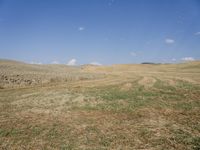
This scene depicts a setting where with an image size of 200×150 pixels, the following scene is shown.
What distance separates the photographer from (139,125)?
1141 cm

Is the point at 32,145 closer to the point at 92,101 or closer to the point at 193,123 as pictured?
the point at 193,123

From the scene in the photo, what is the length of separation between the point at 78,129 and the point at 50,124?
66.7 inches

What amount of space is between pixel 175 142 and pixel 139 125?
261 centimetres

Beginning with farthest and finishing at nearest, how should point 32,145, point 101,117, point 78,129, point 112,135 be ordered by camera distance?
point 101,117, point 78,129, point 112,135, point 32,145

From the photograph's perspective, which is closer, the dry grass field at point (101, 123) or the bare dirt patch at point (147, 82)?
the dry grass field at point (101, 123)

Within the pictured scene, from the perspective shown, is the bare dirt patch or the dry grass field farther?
the bare dirt patch

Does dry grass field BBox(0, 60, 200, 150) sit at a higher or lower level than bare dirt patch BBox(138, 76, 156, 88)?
lower

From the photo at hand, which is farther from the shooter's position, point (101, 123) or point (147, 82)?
point (147, 82)

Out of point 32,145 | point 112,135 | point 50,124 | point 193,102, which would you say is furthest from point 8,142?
point 193,102

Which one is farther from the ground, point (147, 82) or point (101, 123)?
point (147, 82)

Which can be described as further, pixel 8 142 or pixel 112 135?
pixel 112 135

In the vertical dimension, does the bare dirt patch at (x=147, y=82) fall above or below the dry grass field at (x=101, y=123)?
above

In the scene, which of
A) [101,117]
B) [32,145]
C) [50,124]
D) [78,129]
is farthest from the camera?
[101,117]

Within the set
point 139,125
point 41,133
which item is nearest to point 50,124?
point 41,133
